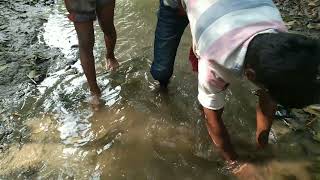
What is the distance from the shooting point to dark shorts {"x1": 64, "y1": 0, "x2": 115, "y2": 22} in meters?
2.86

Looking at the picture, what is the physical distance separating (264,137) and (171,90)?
96cm

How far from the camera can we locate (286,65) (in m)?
1.71

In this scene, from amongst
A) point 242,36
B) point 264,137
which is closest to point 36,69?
point 264,137

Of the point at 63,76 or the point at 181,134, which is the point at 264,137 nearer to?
the point at 181,134

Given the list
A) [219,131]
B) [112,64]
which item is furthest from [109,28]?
[219,131]

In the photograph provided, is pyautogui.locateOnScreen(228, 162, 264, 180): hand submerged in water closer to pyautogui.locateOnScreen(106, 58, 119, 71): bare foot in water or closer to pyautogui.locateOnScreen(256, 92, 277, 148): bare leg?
pyautogui.locateOnScreen(256, 92, 277, 148): bare leg

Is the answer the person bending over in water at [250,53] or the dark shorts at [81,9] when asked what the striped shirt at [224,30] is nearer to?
the person bending over in water at [250,53]

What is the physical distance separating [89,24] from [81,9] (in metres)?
0.14

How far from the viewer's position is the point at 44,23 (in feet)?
14.9

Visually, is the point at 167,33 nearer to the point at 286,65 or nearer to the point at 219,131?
the point at 219,131

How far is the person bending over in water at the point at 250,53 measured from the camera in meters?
1.72

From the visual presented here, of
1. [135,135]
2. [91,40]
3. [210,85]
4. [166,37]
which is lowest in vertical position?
[135,135]

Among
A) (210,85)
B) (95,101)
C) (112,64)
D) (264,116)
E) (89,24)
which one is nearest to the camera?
(210,85)

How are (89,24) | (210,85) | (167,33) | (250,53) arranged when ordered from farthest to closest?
(89,24)
(167,33)
(210,85)
(250,53)
